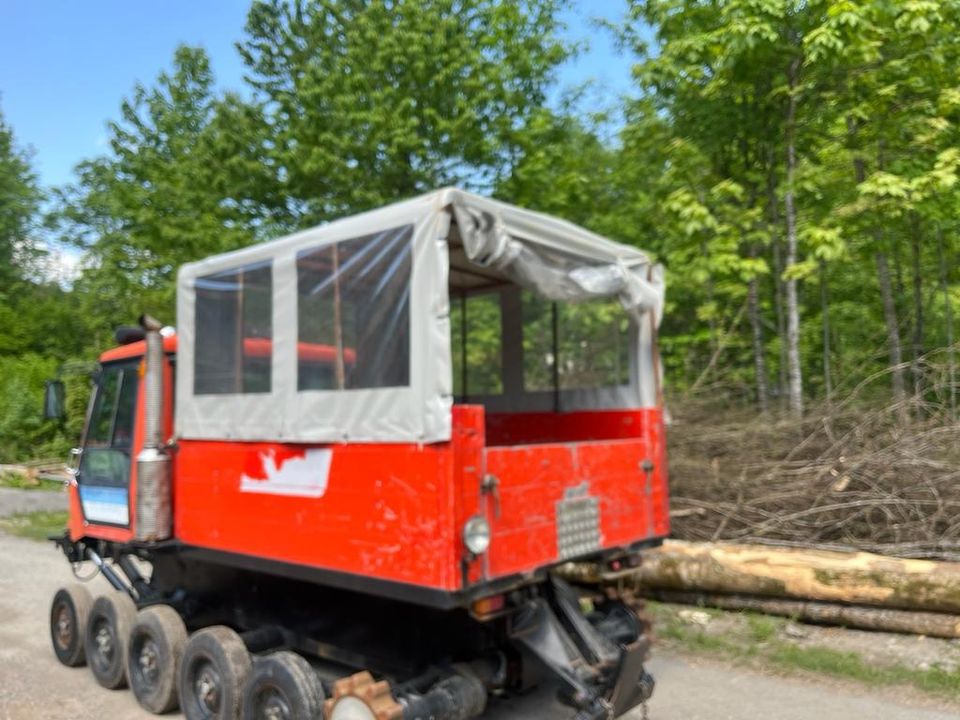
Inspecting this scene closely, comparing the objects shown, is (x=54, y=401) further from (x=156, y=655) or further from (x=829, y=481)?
(x=829, y=481)

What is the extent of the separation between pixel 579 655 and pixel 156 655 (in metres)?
2.75

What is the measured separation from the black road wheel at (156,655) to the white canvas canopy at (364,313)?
1.27 metres

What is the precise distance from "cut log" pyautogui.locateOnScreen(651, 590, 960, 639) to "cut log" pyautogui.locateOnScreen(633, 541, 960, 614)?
0.06 m

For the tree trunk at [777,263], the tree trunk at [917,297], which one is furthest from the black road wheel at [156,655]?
the tree trunk at [917,297]

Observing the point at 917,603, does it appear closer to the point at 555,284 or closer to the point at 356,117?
the point at 555,284

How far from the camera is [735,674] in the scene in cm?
549

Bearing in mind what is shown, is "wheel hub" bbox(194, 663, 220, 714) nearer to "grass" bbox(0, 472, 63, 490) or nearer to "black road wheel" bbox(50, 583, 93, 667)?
"black road wheel" bbox(50, 583, 93, 667)

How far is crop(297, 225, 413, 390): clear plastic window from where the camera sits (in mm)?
3770

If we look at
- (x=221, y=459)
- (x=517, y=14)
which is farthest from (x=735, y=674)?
(x=517, y=14)

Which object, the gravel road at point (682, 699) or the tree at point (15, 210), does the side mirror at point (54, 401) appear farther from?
the tree at point (15, 210)

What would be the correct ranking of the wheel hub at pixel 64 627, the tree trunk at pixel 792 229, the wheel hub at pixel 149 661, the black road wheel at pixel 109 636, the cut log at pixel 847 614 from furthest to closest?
1. the tree trunk at pixel 792 229
2. the wheel hub at pixel 64 627
3. the cut log at pixel 847 614
4. the black road wheel at pixel 109 636
5. the wheel hub at pixel 149 661

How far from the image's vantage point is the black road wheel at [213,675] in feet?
14.2

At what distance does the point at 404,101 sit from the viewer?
14.1m

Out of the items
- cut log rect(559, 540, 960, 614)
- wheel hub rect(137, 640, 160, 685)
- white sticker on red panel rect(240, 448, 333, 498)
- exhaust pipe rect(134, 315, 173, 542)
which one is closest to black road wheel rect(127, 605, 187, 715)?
wheel hub rect(137, 640, 160, 685)
